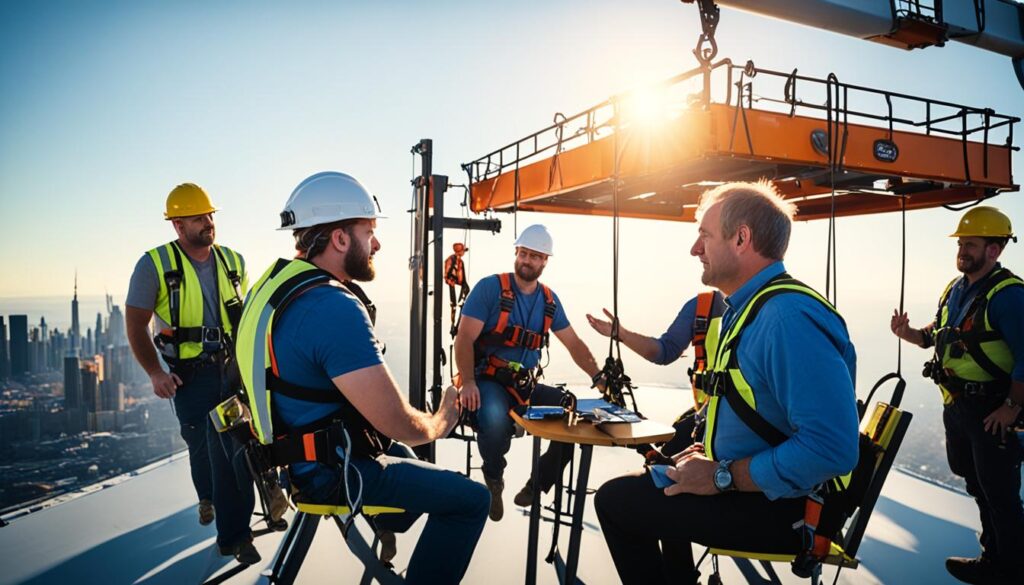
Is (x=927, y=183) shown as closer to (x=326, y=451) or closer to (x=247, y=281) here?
(x=326, y=451)

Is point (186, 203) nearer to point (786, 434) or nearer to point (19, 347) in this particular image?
point (786, 434)

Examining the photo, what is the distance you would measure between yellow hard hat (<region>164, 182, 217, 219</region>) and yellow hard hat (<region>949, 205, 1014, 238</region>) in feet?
16.0

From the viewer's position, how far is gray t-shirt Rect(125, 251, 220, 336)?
10.7 ft

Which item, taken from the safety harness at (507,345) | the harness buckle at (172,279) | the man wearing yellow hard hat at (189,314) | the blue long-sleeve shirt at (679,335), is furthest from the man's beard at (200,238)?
the blue long-sleeve shirt at (679,335)

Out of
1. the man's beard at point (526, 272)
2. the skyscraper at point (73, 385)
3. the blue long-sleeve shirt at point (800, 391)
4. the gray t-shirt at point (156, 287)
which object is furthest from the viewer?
the skyscraper at point (73, 385)

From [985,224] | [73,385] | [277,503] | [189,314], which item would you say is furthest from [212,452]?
[73,385]

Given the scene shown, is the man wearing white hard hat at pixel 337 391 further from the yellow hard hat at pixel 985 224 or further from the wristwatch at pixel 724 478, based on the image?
the yellow hard hat at pixel 985 224

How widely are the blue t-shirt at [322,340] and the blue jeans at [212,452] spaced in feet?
3.79

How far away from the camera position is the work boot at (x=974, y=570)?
10.2 ft

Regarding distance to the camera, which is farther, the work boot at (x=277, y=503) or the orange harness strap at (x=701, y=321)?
the orange harness strap at (x=701, y=321)

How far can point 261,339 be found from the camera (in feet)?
6.00

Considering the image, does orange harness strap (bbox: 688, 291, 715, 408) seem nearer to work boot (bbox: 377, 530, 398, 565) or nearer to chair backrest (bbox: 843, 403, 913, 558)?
chair backrest (bbox: 843, 403, 913, 558)

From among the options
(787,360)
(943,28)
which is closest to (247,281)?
(787,360)

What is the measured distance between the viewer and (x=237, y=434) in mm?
2182
